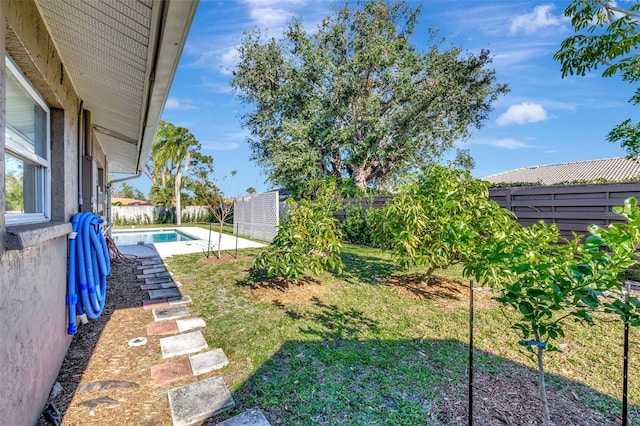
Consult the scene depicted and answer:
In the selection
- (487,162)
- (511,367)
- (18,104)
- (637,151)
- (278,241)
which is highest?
(487,162)

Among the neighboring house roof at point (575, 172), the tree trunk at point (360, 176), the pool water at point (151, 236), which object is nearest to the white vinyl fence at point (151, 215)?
the pool water at point (151, 236)

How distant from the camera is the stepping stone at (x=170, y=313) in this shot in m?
3.83

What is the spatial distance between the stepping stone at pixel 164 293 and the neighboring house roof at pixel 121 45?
2625 mm

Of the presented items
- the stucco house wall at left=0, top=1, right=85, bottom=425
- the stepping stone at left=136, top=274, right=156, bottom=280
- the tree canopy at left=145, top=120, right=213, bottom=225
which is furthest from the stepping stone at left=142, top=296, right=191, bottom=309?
the tree canopy at left=145, top=120, right=213, bottom=225

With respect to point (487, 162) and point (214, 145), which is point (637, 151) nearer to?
point (487, 162)

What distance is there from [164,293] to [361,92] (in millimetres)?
11435

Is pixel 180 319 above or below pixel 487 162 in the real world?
below

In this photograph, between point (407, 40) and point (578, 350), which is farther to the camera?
point (407, 40)

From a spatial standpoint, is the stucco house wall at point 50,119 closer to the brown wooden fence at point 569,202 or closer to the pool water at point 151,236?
the brown wooden fence at point 569,202

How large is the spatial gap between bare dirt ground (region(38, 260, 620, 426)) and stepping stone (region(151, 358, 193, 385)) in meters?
0.06

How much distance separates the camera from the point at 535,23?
827 cm

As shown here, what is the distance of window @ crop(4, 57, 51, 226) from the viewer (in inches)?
75.5

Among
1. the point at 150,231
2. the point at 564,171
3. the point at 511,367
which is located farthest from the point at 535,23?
the point at 564,171

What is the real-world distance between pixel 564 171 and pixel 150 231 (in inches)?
1218
